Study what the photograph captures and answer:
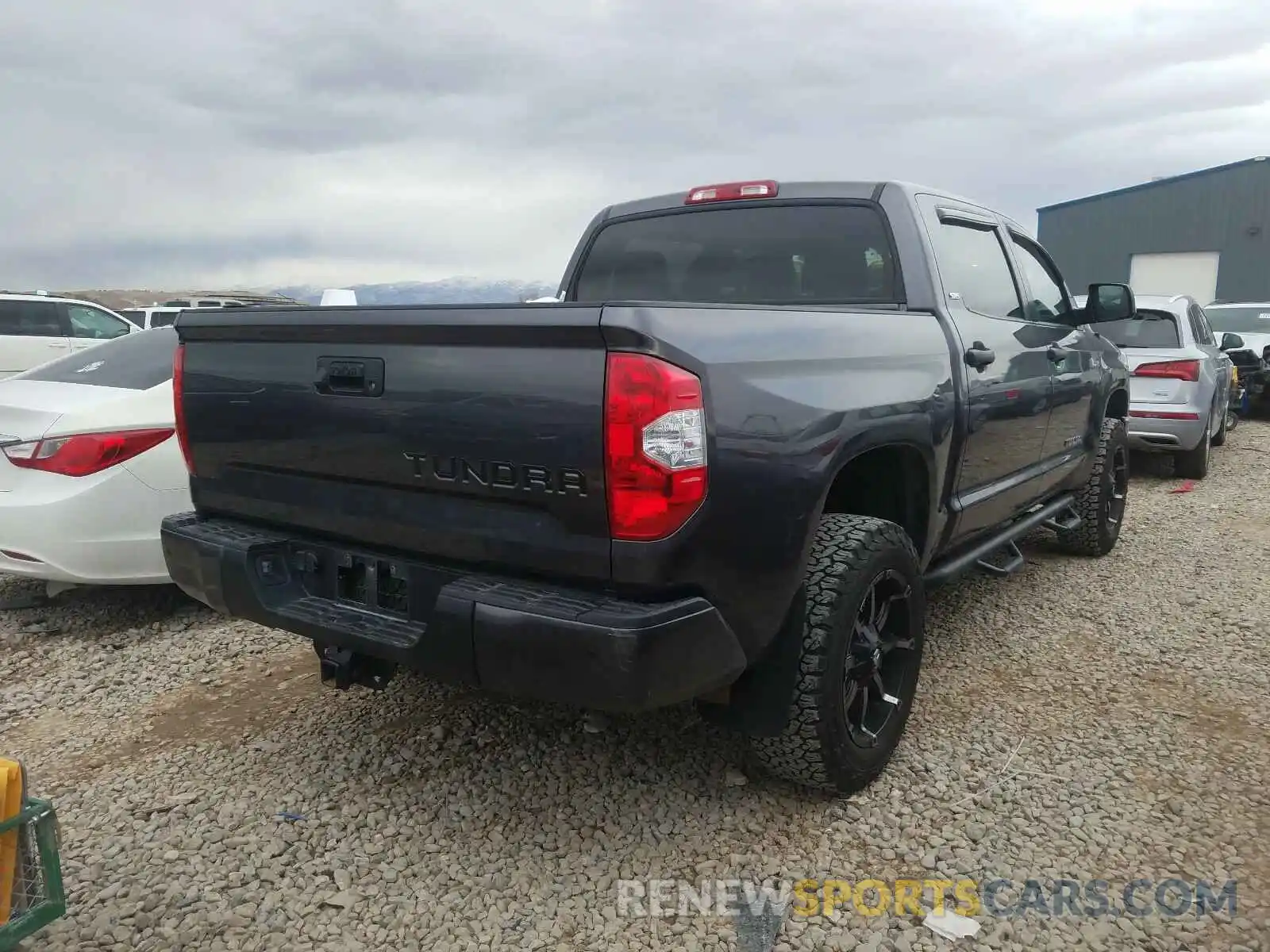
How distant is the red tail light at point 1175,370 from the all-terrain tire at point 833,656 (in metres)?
5.87

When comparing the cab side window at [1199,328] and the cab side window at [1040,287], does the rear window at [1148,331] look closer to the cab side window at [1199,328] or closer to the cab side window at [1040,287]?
the cab side window at [1199,328]

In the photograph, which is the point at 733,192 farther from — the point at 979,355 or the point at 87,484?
the point at 87,484

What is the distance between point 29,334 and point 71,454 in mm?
9510

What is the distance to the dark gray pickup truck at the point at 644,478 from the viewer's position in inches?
78.5

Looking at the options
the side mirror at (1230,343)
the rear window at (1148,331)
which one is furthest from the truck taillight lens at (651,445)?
the side mirror at (1230,343)

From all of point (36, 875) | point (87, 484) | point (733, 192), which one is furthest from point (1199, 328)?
point (36, 875)

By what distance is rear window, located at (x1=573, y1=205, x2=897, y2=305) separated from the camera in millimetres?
3262

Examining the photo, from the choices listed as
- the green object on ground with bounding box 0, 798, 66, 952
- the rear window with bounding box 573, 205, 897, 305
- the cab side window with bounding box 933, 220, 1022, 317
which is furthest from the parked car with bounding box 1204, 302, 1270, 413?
the green object on ground with bounding box 0, 798, 66, 952

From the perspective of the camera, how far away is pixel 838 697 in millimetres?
2482

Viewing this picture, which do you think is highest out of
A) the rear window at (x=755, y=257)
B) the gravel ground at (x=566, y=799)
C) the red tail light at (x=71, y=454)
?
the rear window at (x=755, y=257)

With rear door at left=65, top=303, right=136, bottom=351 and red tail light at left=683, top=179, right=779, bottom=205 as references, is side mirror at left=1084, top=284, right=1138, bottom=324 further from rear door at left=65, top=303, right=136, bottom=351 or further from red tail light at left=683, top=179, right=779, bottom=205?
rear door at left=65, top=303, right=136, bottom=351

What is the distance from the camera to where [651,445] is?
195 cm

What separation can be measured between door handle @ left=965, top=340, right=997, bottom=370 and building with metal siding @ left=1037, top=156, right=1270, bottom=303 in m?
23.4

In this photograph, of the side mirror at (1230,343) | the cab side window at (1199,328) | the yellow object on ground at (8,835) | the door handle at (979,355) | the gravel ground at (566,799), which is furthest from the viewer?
the side mirror at (1230,343)
